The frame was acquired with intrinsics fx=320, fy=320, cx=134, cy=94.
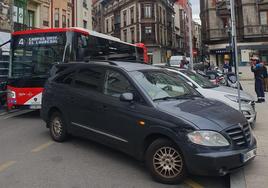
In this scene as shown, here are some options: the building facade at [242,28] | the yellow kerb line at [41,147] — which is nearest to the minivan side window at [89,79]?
the yellow kerb line at [41,147]

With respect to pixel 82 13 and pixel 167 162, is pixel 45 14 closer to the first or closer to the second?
pixel 82 13

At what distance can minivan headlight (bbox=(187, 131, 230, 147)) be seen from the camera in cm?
452

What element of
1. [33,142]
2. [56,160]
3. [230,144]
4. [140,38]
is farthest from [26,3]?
[140,38]

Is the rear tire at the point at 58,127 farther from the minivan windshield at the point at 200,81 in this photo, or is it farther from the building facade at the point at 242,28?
the building facade at the point at 242,28

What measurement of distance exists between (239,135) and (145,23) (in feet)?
167

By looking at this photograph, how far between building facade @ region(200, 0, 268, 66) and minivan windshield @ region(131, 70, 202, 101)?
3227 centimetres

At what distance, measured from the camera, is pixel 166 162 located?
4.86 metres

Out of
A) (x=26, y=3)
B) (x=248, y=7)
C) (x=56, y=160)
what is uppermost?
(x=248, y=7)

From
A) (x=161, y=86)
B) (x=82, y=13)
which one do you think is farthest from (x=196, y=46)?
(x=161, y=86)

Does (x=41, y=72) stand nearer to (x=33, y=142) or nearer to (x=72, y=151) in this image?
(x=33, y=142)

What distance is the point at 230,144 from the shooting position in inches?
181

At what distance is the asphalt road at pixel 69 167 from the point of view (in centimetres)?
491

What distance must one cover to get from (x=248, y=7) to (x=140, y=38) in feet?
65.0

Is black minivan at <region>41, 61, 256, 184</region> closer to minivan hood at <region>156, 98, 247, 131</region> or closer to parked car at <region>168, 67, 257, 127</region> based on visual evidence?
minivan hood at <region>156, 98, 247, 131</region>
